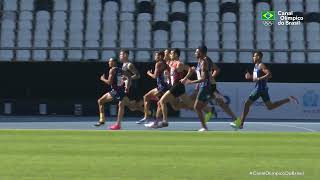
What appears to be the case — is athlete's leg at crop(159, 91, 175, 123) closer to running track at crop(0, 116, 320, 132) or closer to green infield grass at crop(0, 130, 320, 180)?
running track at crop(0, 116, 320, 132)

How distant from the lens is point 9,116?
77.7 ft

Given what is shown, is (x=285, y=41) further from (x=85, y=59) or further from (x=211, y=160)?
(x=211, y=160)

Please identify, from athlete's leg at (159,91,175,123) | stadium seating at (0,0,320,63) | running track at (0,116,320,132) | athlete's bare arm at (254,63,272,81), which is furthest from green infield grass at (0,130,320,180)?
stadium seating at (0,0,320,63)

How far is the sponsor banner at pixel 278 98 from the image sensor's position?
74.7ft

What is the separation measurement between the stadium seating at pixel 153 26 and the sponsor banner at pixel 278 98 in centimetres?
223

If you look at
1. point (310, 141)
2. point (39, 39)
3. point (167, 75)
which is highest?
point (39, 39)

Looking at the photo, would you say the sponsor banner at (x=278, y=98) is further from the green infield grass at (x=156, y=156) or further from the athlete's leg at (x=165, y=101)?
the green infield grass at (x=156, y=156)

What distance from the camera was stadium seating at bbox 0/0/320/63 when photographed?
26.0 metres

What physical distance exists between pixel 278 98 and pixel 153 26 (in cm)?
608

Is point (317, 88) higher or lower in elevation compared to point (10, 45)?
lower

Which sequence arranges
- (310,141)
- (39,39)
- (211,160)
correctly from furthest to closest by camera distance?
(39,39) → (310,141) → (211,160)

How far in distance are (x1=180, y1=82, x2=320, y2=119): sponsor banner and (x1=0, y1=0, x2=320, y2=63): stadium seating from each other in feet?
7.31

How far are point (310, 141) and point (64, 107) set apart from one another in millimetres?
13045

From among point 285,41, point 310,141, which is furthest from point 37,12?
point 310,141
